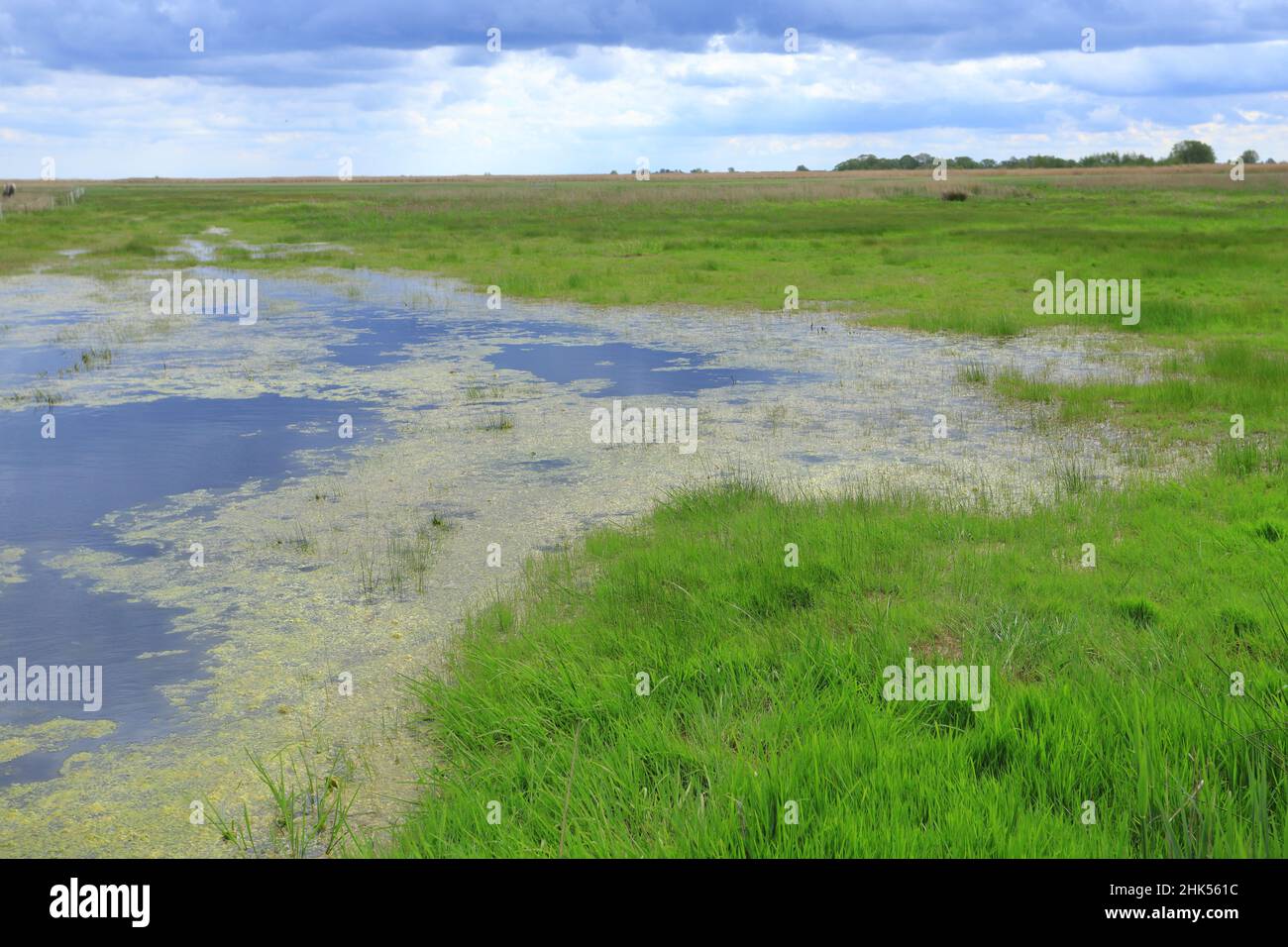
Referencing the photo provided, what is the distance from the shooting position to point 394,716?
5906 millimetres

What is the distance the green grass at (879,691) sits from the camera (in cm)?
381

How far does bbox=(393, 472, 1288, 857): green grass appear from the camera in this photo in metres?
3.81

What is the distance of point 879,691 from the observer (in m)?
5.12

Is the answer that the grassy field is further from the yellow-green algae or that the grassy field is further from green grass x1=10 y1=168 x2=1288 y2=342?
green grass x1=10 y1=168 x2=1288 y2=342

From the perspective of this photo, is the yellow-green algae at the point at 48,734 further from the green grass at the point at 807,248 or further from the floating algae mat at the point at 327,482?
the green grass at the point at 807,248

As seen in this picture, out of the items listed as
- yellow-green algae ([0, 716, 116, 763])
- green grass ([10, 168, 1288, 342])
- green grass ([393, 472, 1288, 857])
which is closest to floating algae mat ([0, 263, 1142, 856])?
yellow-green algae ([0, 716, 116, 763])

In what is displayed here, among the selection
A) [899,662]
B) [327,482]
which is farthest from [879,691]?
[327,482]

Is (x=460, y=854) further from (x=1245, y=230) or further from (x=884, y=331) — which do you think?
(x=1245, y=230)

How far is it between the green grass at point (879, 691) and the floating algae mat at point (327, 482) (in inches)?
29.7

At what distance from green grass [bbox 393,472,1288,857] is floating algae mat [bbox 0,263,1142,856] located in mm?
754

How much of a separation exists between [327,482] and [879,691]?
23.3 ft

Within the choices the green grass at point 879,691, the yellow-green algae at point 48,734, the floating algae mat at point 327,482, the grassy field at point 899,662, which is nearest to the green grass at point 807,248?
the floating algae mat at point 327,482

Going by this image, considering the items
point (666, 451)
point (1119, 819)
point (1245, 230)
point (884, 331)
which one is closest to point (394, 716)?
point (1119, 819)
